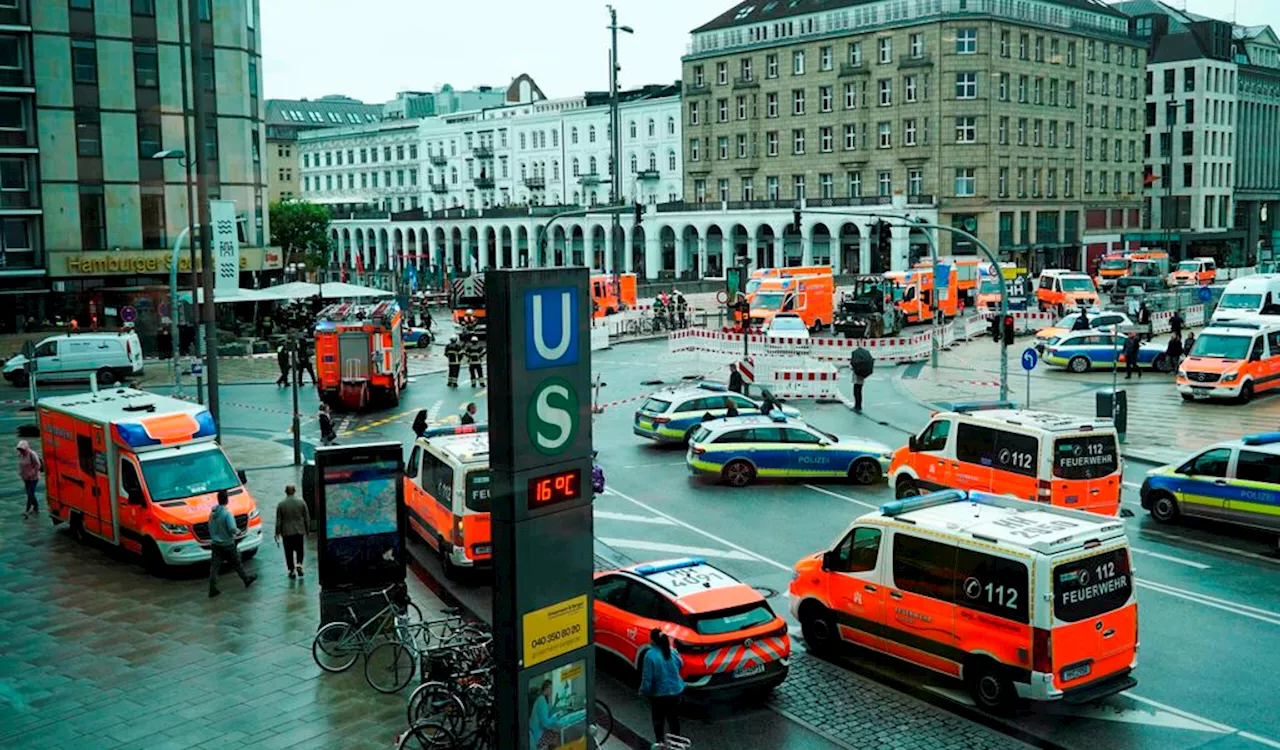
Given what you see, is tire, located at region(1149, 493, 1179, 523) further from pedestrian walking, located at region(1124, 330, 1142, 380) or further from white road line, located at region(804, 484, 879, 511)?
pedestrian walking, located at region(1124, 330, 1142, 380)

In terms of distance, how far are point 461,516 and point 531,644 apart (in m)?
7.73

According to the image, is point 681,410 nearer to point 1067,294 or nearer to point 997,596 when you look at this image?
point 997,596

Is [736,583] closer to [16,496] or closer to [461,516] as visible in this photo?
[461,516]

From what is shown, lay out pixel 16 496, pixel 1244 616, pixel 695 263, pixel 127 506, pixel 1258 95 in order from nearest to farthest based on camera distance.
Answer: pixel 1244 616, pixel 127 506, pixel 16 496, pixel 695 263, pixel 1258 95

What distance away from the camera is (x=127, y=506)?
1845 cm

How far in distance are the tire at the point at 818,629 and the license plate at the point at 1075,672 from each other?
118 inches

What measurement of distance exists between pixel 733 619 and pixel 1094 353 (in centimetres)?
3176

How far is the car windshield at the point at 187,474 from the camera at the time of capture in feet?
59.7

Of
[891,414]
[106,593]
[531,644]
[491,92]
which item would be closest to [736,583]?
[531,644]

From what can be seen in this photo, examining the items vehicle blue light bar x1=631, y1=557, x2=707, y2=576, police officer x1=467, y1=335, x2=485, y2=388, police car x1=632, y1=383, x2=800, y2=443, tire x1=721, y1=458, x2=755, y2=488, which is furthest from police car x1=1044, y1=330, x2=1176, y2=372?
vehicle blue light bar x1=631, y1=557, x2=707, y2=576

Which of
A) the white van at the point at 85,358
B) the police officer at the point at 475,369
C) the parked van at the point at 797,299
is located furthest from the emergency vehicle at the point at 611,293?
the white van at the point at 85,358

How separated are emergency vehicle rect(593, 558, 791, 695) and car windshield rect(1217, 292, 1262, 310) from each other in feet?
128

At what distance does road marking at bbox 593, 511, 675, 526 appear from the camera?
68.7 feet

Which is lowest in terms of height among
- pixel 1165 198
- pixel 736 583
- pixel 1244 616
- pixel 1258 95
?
pixel 1244 616
